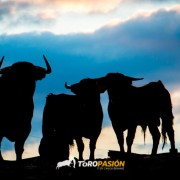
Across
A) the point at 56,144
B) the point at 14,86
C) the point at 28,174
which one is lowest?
the point at 28,174

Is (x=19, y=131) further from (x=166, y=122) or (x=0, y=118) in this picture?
(x=166, y=122)

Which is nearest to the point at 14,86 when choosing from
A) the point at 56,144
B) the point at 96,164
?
the point at 56,144

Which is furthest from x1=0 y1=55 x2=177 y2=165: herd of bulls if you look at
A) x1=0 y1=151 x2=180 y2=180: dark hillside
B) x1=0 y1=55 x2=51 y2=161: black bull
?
x1=0 y1=151 x2=180 y2=180: dark hillside

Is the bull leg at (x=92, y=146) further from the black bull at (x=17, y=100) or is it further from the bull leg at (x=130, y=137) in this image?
the black bull at (x=17, y=100)

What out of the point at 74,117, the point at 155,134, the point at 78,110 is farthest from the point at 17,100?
the point at 155,134

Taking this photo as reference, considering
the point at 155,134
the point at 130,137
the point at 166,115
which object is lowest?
the point at 130,137

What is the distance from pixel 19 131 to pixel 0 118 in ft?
2.58

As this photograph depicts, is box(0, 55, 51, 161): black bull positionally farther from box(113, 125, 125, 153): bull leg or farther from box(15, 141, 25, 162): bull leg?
box(113, 125, 125, 153): bull leg

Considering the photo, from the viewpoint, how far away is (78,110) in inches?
827

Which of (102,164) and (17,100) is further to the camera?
(17,100)

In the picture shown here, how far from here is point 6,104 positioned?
655 inches

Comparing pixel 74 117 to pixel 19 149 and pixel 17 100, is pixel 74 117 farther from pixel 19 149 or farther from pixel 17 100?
pixel 19 149

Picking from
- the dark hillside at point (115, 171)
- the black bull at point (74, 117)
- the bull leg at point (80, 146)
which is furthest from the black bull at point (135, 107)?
the dark hillside at point (115, 171)

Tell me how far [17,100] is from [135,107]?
4589mm
